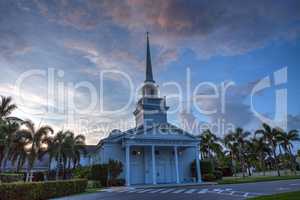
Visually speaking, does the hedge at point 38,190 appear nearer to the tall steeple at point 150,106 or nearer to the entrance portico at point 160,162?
the entrance portico at point 160,162

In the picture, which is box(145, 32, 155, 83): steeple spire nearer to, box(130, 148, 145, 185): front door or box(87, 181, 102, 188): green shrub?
box(130, 148, 145, 185): front door

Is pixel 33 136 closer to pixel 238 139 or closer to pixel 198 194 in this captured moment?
pixel 198 194

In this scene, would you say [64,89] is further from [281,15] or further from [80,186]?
[281,15]

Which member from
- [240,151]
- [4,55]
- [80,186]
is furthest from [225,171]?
[4,55]

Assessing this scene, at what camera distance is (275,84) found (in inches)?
1099

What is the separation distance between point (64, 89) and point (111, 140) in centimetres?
1261

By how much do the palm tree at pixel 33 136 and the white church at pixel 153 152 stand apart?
831cm

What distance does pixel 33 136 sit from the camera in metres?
35.0

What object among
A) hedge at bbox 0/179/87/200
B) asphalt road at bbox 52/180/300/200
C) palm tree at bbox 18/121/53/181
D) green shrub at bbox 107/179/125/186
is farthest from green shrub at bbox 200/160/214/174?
palm tree at bbox 18/121/53/181

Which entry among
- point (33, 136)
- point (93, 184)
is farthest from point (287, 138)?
point (33, 136)

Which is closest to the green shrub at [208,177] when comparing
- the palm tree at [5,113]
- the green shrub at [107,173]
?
the green shrub at [107,173]

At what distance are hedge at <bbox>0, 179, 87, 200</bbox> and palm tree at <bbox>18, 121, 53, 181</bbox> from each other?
48.0ft

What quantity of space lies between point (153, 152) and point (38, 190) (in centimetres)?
2036

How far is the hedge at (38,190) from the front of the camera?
1505cm
